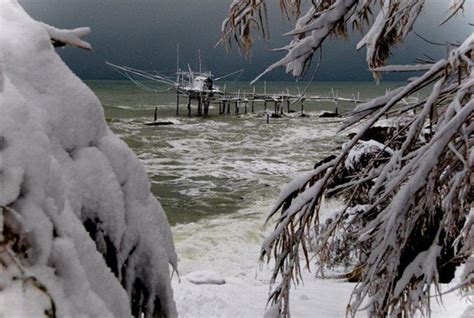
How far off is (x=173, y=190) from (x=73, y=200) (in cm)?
2030

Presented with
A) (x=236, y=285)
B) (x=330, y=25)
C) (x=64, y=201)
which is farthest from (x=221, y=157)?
(x=64, y=201)

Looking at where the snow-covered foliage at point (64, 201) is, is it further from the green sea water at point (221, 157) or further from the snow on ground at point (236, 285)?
the green sea water at point (221, 157)

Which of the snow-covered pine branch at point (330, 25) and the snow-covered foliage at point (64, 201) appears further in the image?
the snow-covered pine branch at point (330, 25)

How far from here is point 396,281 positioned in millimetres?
3275

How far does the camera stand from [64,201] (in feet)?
3.66

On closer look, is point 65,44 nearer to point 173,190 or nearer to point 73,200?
point 73,200

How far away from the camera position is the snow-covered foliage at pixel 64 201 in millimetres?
987

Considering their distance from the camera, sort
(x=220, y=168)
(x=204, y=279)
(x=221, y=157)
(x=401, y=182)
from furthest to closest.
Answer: (x=221, y=157), (x=220, y=168), (x=204, y=279), (x=401, y=182)

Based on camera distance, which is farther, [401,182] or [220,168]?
[220,168]

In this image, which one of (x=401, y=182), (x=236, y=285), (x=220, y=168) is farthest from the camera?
(x=220, y=168)

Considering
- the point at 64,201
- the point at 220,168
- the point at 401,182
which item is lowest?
the point at 220,168

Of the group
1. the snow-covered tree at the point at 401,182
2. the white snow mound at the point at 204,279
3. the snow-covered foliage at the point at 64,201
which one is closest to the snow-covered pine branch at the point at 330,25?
the snow-covered tree at the point at 401,182

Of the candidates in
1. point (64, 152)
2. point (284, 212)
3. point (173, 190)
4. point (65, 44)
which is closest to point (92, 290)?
point (64, 152)

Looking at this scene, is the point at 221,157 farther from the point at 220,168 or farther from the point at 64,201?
the point at 64,201
